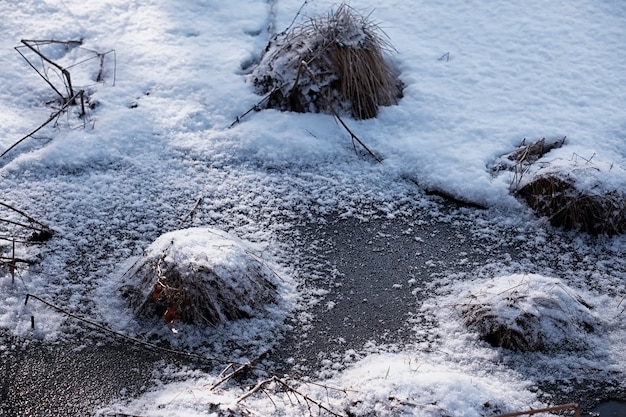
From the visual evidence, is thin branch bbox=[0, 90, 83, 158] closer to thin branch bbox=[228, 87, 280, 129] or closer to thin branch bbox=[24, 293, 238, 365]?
thin branch bbox=[228, 87, 280, 129]

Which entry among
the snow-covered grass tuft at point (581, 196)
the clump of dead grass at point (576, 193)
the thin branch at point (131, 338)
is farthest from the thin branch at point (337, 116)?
the thin branch at point (131, 338)

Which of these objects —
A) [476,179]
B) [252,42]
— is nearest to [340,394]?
[476,179]

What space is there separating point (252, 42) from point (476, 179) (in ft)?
8.16

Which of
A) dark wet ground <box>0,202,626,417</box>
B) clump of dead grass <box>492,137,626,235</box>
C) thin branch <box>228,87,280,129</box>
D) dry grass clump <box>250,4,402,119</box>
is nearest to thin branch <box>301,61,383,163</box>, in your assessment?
dry grass clump <box>250,4,402,119</box>

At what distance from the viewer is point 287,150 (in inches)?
185

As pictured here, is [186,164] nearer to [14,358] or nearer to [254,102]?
[254,102]

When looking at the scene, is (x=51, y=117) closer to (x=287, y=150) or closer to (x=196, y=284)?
(x=287, y=150)

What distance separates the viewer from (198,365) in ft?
10.2

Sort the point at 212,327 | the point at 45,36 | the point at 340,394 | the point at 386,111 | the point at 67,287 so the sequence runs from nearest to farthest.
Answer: the point at 340,394 < the point at 212,327 < the point at 67,287 < the point at 386,111 < the point at 45,36

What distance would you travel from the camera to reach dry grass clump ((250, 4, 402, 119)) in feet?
16.3

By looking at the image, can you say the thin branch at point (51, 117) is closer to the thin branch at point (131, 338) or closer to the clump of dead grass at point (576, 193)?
the thin branch at point (131, 338)

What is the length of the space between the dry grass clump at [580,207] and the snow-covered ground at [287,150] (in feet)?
0.30

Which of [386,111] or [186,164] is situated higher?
[386,111]

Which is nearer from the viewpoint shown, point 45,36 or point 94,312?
point 94,312
